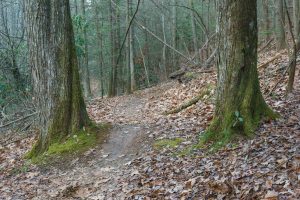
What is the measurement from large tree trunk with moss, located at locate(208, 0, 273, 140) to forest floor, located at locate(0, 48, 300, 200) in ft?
1.10

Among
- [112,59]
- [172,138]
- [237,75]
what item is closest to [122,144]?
[172,138]

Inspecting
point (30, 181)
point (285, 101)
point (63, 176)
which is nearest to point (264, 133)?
point (285, 101)

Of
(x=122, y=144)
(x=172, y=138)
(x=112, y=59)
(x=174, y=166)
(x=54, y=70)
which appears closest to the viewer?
(x=174, y=166)

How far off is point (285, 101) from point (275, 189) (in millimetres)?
3928

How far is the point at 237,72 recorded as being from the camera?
6668 millimetres

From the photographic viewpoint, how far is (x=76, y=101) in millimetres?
8773

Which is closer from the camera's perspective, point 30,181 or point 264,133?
point 264,133

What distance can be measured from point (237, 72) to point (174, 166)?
1.96 metres

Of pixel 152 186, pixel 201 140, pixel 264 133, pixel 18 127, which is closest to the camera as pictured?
pixel 152 186

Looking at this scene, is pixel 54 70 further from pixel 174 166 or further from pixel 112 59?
pixel 112 59

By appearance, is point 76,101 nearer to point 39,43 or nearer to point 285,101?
point 39,43

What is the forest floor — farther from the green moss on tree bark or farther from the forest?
the green moss on tree bark

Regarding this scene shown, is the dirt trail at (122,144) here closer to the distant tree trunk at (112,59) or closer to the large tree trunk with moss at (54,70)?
the large tree trunk with moss at (54,70)

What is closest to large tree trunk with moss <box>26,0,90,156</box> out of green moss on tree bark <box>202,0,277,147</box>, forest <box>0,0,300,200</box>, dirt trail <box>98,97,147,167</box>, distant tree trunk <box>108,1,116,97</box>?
forest <box>0,0,300,200</box>
